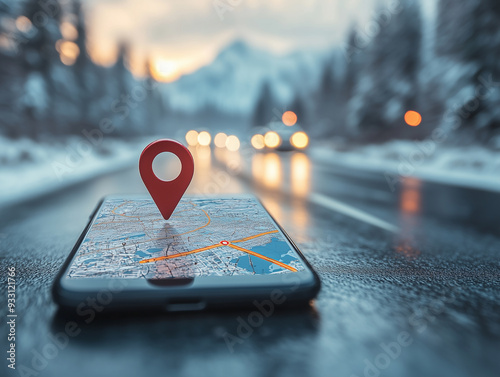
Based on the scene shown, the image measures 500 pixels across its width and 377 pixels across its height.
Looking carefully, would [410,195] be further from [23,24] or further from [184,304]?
[23,24]

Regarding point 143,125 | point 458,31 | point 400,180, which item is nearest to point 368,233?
point 400,180

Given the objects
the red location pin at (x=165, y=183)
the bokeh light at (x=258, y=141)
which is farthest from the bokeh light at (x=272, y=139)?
the red location pin at (x=165, y=183)

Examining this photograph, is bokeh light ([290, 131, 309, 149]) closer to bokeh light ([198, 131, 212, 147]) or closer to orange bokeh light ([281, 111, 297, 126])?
bokeh light ([198, 131, 212, 147])

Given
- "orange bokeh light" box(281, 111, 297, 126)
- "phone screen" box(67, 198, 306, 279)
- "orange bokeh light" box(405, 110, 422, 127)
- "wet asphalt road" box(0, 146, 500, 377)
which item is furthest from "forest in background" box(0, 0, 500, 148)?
"phone screen" box(67, 198, 306, 279)

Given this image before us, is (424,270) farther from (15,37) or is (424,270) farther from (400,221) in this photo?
(15,37)

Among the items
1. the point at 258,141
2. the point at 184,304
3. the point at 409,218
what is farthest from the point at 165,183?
the point at 258,141

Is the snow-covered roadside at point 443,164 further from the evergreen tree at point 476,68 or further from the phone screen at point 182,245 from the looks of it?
the phone screen at point 182,245
